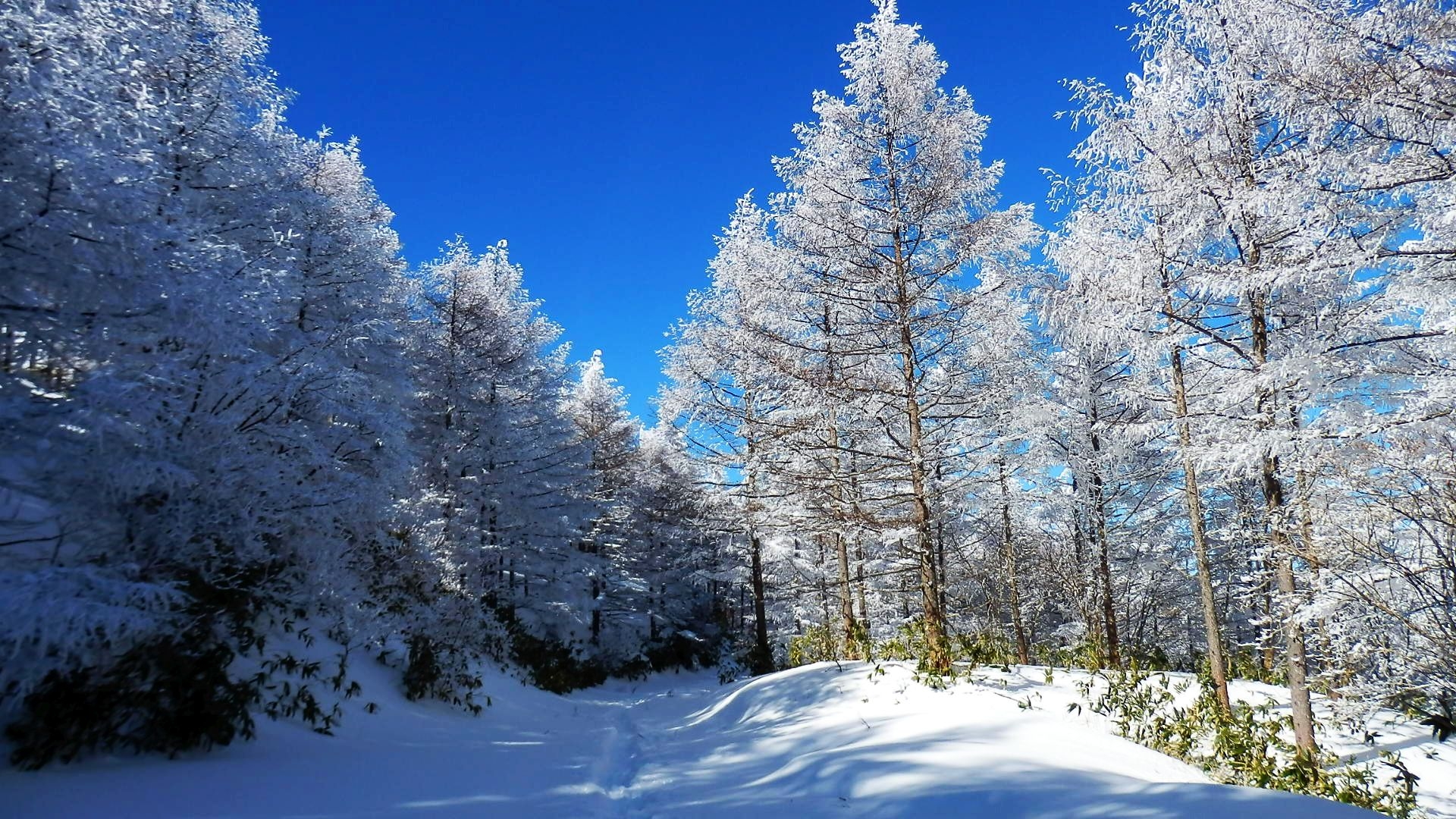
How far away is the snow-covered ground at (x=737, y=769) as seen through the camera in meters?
3.86

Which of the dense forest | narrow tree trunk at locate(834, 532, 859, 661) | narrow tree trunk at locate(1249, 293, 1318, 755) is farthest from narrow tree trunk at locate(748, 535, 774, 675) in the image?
narrow tree trunk at locate(1249, 293, 1318, 755)

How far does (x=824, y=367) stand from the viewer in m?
11.5

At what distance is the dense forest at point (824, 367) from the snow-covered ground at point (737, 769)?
60 centimetres

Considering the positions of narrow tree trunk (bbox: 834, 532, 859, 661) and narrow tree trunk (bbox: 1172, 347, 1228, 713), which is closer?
narrow tree trunk (bbox: 1172, 347, 1228, 713)

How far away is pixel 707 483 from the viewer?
48.4 feet

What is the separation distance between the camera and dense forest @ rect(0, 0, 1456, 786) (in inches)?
174

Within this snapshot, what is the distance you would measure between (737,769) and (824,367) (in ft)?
22.2

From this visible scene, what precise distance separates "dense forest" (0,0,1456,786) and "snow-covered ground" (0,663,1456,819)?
60 centimetres

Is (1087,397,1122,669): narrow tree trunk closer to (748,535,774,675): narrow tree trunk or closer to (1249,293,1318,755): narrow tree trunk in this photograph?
(1249,293,1318,755): narrow tree trunk

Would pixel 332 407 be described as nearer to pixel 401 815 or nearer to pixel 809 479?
pixel 401 815

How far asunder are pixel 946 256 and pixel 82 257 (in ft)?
30.9

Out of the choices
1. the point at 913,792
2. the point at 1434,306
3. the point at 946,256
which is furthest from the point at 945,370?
the point at 913,792

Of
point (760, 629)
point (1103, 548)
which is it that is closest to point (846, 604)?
point (760, 629)

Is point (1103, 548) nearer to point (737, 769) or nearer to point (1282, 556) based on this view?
point (1282, 556)
